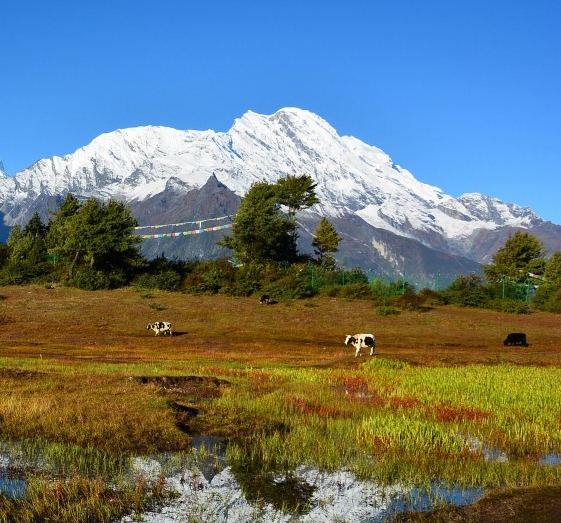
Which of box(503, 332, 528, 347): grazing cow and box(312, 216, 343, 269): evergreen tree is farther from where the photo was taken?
box(312, 216, 343, 269): evergreen tree

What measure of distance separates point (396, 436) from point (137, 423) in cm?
672

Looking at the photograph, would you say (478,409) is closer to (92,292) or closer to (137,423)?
(137,423)

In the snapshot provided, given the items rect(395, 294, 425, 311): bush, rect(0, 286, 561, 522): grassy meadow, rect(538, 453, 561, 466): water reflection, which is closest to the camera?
rect(0, 286, 561, 522): grassy meadow

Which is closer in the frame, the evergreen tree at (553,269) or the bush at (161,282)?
the bush at (161,282)

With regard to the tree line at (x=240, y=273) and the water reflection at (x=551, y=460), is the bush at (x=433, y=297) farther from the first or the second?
the water reflection at (x=551, y=460)

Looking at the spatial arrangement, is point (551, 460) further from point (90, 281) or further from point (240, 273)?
point (90, 281)

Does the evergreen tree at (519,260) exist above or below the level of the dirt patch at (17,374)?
above

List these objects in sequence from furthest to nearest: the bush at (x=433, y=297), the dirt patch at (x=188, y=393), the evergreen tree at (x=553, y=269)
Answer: the evergreen tree at (x=553, y=269)
the bush at (x=433, y=297)
the dirt patch at (x=188, y=393)

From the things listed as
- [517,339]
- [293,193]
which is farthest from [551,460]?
[293,193]

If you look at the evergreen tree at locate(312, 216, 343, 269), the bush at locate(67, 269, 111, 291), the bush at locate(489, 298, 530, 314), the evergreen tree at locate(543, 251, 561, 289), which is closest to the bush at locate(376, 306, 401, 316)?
the bush at locate(489, 298, 530, 314)

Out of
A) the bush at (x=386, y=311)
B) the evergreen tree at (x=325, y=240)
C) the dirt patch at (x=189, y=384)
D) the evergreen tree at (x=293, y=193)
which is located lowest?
the dirt patch at (x=189, y=384)

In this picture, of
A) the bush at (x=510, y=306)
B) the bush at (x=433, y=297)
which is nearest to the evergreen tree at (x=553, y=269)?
the bush at (x=510, y=306)

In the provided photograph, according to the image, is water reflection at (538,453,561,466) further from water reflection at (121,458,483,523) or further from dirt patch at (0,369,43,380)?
dirt patch at (0,369,43,380)

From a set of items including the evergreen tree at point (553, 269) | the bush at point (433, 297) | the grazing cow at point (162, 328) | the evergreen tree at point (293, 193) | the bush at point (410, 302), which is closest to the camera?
the grazing cow at point (162, 328)
